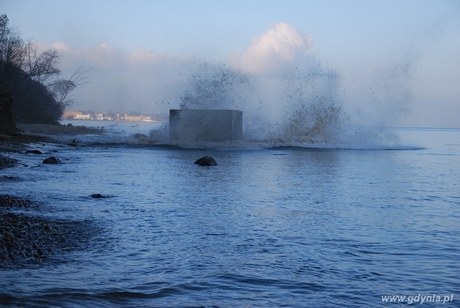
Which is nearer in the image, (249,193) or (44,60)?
(249,193)

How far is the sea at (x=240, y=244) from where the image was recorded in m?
4.83

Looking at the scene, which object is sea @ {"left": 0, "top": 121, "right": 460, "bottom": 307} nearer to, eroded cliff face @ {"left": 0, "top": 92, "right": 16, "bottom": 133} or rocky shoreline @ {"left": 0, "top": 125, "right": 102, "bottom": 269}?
rocky shoreline @ {"left": 0, "top": 125, "right": 102, "bottom": 269}

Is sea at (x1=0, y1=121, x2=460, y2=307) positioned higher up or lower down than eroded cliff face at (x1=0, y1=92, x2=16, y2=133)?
lower down

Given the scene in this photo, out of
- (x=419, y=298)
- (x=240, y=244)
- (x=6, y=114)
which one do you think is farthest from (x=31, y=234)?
(x=6, y=114)

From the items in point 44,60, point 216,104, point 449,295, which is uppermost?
point 44,60

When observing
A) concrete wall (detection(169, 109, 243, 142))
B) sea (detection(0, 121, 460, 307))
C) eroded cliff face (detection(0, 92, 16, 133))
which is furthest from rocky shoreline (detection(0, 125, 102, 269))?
concrete wall (detection(169, 109, 243, 142))

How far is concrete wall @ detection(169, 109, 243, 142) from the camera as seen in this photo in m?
31.8

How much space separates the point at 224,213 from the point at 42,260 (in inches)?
156

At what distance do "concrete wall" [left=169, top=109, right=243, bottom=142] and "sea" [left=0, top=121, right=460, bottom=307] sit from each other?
1700 cm

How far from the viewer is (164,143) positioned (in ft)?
103

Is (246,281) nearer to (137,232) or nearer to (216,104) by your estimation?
(137,232)

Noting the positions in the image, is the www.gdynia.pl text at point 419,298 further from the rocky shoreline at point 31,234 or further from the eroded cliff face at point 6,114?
the eroded cliff face at point 6,114

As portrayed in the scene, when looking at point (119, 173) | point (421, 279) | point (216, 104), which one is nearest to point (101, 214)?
point (421, 279)

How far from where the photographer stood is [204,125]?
1260 inches
